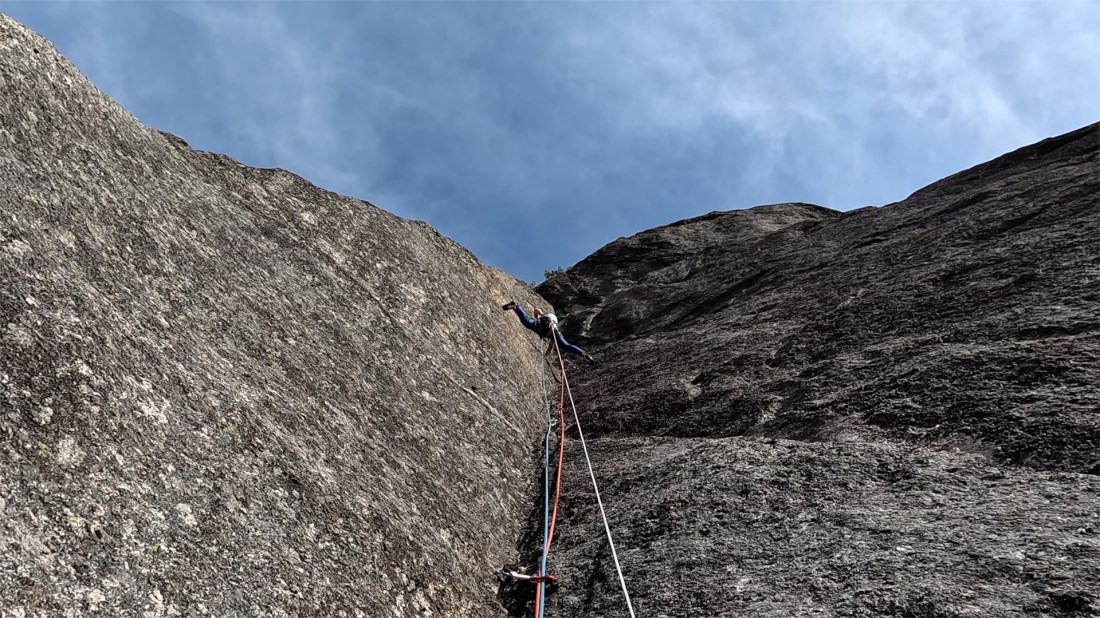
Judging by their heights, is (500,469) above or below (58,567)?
above

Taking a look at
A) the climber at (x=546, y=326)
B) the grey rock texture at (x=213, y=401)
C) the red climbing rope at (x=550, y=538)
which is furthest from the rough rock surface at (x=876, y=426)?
the grey rock texture at (x=213, y=401)

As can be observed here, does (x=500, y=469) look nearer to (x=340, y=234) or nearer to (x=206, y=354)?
(x=206, y=354)

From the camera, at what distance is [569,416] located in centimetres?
1155

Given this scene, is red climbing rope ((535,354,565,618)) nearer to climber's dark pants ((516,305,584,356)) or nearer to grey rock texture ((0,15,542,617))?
grey rock texture ((0,15,542,617))

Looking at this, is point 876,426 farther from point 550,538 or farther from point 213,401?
point 213,401

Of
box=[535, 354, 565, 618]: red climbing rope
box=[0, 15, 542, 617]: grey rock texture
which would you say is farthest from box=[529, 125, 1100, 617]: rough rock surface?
box=[0, 15, 542, 617]: grey rock texture

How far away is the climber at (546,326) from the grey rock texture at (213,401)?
288 cm

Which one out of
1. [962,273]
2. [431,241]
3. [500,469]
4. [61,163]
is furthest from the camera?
[431,241]

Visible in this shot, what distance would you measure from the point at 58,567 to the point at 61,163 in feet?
15.3

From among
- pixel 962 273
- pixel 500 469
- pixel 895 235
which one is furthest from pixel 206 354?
pixel 895 235

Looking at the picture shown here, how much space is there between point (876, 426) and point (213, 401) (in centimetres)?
612

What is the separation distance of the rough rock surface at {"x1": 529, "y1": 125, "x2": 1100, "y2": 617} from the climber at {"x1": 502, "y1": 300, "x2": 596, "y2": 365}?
451 millimetres

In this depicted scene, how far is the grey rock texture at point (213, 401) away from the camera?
5059 mm

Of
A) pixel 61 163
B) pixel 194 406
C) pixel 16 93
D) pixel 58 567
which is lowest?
pixel 58 567
